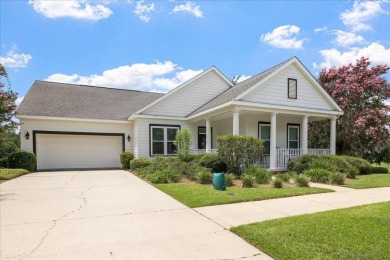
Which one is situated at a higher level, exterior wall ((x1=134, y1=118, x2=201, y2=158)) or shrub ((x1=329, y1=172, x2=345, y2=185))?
exterior wall ((x1=134, y1=118, x2=201, y2=158))

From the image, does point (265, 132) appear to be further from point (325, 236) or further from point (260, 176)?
point (325, 236)

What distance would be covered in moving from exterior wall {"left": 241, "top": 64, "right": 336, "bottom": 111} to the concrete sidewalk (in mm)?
6749

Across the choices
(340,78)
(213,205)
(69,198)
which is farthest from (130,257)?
(340,78)

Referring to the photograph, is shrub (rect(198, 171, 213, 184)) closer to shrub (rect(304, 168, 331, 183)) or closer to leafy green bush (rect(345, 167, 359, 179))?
shrub (rect(304, 168, 331, 183))

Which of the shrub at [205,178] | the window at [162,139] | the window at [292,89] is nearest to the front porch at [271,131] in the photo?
the window at [292,89]

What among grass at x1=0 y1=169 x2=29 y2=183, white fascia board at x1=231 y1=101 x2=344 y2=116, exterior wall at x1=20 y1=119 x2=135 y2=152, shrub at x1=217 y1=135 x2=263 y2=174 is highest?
white fascia board at x1=231 y1=101 x2=344 y2=116

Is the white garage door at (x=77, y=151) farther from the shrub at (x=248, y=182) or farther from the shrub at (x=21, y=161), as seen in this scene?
the shrub at (x=248, y=182)

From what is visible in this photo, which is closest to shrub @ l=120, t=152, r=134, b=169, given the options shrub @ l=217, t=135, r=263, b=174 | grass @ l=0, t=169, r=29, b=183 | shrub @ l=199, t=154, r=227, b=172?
grass @ l=0, t=169, r=29, b=183

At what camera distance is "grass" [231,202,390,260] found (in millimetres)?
3330

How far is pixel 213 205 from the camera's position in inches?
237

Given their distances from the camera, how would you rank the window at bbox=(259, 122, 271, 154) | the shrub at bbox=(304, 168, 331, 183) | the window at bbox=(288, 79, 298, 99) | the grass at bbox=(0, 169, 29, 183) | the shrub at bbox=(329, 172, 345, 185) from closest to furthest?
the shrub at bbox=(329, 172, 345, 185), the shrub at bbox=(304, 168, 331, 183), the grass at bbox=(0, 169, 29, 183), the window at bbox=(288, 79, 298, 99), the window at bbox=(259, 122, 271, 154)

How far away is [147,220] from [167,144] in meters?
11.2

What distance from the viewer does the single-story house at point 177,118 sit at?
13711 mm

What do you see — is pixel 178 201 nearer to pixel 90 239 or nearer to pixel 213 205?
pixel 213 205
